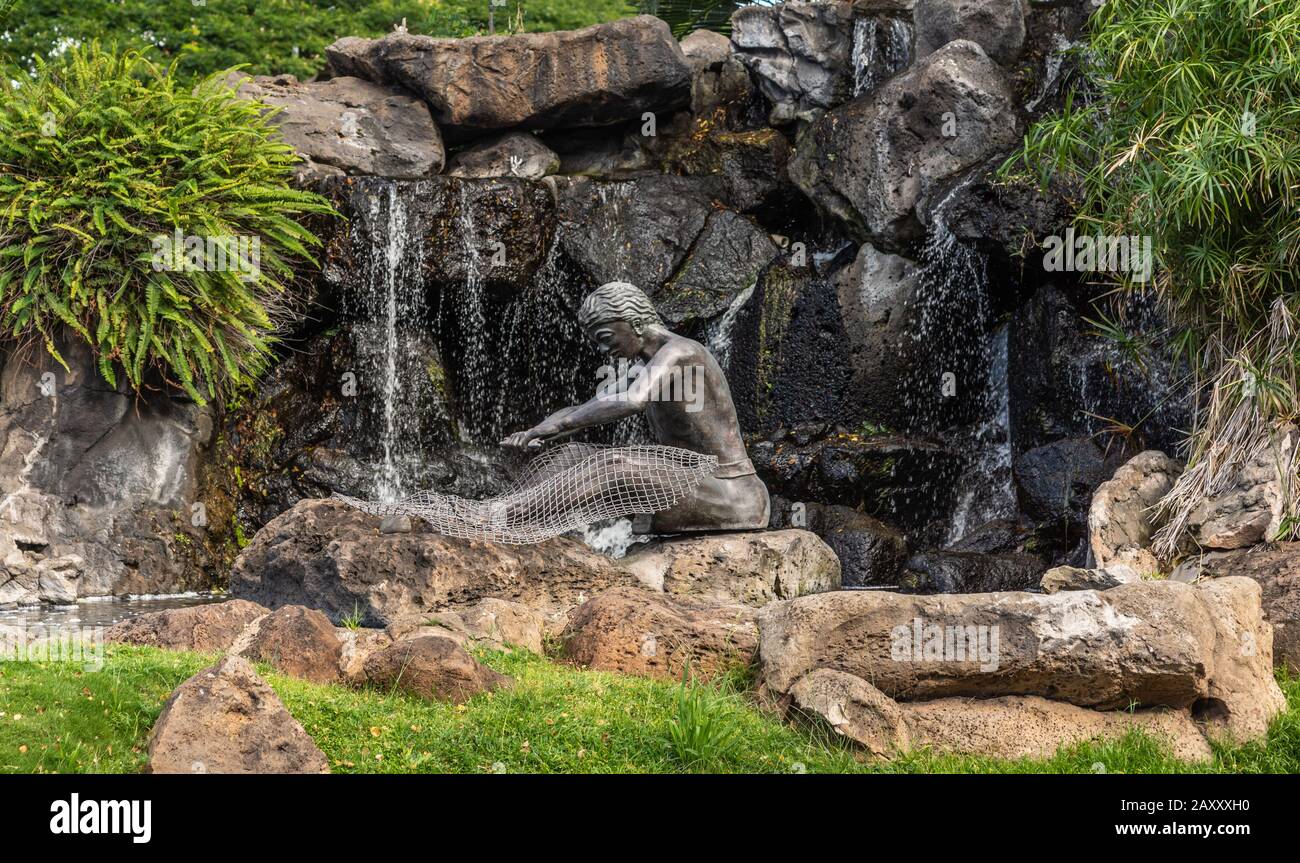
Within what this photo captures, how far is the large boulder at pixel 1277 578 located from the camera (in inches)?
258

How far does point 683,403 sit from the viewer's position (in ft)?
27.2

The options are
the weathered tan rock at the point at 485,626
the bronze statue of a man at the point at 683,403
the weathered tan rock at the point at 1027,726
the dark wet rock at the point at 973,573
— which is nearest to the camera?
the weathered tan rock at the point at 1027,726

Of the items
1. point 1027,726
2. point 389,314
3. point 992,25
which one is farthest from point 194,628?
point 992,25

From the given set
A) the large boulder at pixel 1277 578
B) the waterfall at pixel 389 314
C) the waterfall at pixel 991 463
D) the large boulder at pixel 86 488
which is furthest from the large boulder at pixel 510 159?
the large boulder at pixel 1277 578

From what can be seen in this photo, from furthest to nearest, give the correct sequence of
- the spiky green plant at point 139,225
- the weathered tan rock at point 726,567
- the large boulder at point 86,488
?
the large boulder at point 86,488 → the spiky green plant at point 139,225 → the weathered tan rock at point 726,567

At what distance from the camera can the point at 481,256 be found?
1290 centimetres

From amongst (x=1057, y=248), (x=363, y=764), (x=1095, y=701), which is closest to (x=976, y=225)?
(x=1057, y=248)

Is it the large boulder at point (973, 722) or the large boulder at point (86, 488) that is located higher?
the large boulder at point (86, 488)

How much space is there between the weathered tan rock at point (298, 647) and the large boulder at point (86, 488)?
216 inches

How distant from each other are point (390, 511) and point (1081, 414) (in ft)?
20.3

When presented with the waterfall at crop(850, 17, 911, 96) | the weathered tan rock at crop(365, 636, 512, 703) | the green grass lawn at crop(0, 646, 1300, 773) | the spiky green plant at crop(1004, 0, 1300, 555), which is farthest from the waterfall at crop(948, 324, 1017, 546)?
the weathered tan rock at crop(365, 636, 512, 703)

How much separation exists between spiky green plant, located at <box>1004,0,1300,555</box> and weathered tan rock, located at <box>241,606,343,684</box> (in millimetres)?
5214

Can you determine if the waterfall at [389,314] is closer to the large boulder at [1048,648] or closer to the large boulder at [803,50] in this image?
the large boulder at [803,50]

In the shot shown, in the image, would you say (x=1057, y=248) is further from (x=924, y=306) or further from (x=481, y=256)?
(x=481, y=256)
